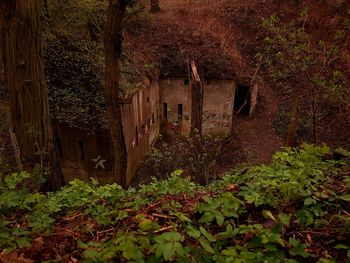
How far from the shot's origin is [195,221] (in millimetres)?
2805

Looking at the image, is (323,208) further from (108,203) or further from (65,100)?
(65,100)

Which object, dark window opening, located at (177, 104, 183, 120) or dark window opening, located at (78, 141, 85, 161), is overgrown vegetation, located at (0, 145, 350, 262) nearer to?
dark window opening, located at (78, 141, 85, 161)

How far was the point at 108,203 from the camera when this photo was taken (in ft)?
11.8

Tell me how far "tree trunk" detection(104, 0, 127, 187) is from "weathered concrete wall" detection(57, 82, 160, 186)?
150 inches

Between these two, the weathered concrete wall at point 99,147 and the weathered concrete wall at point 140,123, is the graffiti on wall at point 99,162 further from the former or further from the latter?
the weathered concrete wall at point 140,123

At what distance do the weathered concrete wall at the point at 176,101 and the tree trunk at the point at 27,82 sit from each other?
10.9 meters

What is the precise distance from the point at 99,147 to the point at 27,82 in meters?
6.90

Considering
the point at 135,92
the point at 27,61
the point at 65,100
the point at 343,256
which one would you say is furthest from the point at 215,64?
the point at 343,256

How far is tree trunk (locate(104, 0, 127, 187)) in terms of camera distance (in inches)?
243

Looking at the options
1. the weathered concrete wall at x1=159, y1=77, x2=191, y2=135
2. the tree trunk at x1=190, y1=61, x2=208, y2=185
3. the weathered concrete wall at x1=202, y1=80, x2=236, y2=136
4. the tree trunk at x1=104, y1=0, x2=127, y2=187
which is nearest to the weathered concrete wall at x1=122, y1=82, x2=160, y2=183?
the weathered concrete wall at x1=159, y1=77, x2=191, y2=135

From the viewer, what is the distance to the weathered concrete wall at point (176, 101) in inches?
632

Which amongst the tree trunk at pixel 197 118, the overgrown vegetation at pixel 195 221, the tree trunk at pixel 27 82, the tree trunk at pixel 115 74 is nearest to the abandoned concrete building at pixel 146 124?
the tree trunk at pixel 197 118

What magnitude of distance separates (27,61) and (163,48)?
12.1 m

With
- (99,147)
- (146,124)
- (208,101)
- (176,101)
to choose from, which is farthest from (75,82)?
(208,101)
